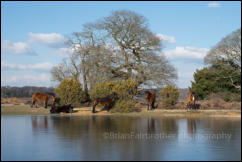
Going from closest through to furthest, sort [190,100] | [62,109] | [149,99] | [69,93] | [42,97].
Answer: [62,109] → [190,100] → [149,99] → [42,97] → [69,93]

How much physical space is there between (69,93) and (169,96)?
8.97 meters

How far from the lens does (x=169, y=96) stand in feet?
111

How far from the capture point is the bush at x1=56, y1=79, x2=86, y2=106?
3303 cm

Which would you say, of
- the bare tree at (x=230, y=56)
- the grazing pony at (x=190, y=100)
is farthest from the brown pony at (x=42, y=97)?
the bare tree at (x=230, y=56)

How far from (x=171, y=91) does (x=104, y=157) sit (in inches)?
907

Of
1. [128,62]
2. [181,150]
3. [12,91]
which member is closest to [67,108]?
[128,62]

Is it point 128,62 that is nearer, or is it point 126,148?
point 126,148

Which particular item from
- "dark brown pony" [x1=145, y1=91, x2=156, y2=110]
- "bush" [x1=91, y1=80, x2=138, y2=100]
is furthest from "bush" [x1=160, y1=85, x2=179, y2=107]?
"bush" [x1=91, y1=80, x2=138, y2=100]

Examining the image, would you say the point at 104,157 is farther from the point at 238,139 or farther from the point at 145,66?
the point at 145,66

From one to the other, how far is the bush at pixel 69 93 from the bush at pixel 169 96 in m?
7.39

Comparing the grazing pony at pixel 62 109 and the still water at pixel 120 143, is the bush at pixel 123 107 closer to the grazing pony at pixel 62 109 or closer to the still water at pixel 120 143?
the grazing pony at pixel 62 109

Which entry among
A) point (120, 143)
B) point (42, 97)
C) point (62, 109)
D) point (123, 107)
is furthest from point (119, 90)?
point (120, 143)

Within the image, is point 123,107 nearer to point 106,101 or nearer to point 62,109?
point 106,101

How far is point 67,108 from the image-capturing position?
2938 centimetres
